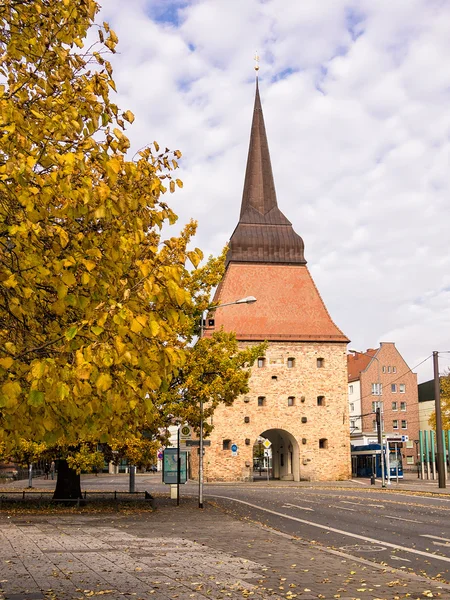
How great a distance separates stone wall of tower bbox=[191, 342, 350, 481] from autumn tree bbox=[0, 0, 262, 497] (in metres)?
50.7

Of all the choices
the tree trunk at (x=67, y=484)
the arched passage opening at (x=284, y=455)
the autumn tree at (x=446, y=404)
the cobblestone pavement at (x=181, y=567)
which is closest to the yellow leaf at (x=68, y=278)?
the cobblestone pavement at (x=181, y=567)

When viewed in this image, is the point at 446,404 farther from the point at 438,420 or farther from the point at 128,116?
the point at 128,116

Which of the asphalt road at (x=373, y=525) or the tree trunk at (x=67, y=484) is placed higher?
the tree trunk at (x=67, y=484)

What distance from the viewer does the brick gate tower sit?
187 feet

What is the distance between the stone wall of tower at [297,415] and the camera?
56.6 meters

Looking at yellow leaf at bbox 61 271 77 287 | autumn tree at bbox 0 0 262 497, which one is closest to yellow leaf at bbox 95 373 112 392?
autumn tree at bbox 0 0 262 497

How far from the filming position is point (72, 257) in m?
5.51

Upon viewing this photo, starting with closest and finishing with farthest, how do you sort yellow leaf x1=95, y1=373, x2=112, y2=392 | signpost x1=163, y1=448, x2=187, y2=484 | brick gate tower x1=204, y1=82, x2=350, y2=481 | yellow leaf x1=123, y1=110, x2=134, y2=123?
yellow leaf x1=95, y1=373, x2=112, y2=392, yellow leaf x1=123, y1=110, x2=134, y2=123, signpost x1=163, y1=448, x2=187, y2=484, brick gate tower x1=204, y1=82, x2=350, y2=481

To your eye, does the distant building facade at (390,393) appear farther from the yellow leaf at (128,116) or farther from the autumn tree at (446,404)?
the yellow leaf at (128,116)

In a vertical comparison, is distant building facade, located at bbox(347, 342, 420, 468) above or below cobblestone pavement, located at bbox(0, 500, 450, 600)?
above

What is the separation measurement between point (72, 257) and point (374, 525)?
15.7 m

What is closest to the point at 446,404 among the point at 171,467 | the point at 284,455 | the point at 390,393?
the point at 284,455

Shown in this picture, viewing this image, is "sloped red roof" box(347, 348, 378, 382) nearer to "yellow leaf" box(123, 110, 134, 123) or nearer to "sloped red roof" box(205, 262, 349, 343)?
"sloped red roof" box(205, 262, 349, 343)

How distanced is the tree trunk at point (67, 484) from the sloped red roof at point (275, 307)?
1289 inches
